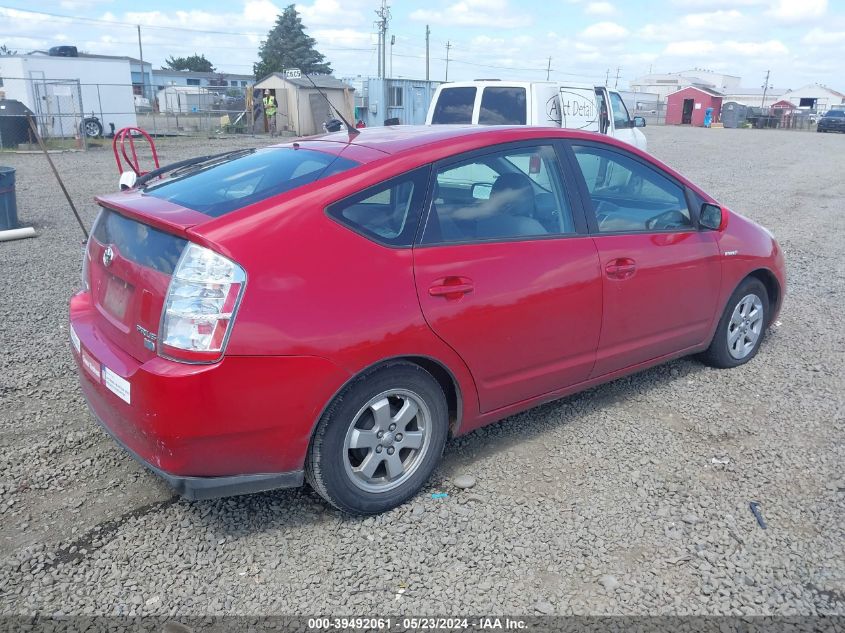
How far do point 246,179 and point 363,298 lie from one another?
3.07 ft

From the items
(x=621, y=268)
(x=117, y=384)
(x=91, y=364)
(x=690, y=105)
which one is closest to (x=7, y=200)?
(x=91, y=364)

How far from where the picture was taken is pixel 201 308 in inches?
105

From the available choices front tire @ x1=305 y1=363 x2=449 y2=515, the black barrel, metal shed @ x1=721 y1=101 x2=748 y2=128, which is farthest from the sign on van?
metal shed @ x1=721 y1=101 x2=748 y2=128

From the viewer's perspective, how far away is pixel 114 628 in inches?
101

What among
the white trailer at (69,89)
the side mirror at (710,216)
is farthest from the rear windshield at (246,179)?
the white trailer at (69,89)

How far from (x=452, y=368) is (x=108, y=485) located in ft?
5.80

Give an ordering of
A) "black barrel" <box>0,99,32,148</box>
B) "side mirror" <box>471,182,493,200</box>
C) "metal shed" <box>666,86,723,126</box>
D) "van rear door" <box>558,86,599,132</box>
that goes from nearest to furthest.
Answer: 1. "side mirror" <box>471,182,493,200</box>
2. "van rear door" <box>558,86,599,132</box>
3. "black barrel" <box>0,99,32,148</box>
4. "metal shed" <box>666,86,723,126</box>

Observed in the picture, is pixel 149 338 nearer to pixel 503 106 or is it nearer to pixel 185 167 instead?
→ pixel 185 167

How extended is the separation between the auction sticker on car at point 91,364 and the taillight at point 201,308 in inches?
21.4

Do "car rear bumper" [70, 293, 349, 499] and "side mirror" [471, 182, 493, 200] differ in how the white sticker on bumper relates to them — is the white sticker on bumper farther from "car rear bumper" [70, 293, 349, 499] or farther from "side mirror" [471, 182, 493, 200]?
"side mirror" [471, 182, 493, 200]

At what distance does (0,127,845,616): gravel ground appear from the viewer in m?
2.75

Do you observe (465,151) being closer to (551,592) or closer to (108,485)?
(551,592)

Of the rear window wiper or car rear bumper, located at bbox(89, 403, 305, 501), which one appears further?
the rear window wiper

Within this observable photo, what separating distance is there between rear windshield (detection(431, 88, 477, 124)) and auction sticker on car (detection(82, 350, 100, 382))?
26.8ft
